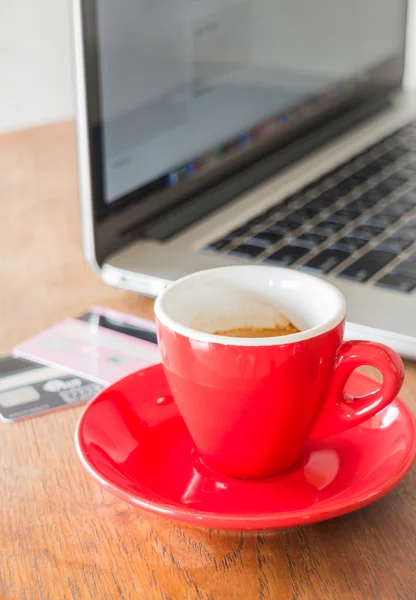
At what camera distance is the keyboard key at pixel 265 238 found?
2.18 ft

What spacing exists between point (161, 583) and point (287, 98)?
0.66 meters

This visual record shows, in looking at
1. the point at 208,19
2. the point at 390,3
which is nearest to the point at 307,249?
the point at 208,19

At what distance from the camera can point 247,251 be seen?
0.65 m

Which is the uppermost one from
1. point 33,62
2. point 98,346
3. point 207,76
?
point 207,76

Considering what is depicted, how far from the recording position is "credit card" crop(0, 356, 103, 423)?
0.48 meters

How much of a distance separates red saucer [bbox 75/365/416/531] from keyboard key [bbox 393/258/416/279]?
0.58ft

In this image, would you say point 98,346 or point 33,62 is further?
point 33,62

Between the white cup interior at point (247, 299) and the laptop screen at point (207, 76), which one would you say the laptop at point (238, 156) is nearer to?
the laptop screen at point (207, 76)

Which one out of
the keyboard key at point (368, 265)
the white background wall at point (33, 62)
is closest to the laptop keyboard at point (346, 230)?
the keyboard key at point (368, 265)

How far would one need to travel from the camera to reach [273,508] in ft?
1.20

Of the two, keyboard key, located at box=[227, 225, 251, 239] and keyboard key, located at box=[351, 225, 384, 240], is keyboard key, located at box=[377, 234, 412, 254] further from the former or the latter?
keyboard key, located at box=[227, 225, 251, 239]

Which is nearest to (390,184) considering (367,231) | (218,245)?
(367,231)

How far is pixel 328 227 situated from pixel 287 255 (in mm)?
78

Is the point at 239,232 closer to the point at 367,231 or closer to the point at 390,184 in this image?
the point at 367,231
